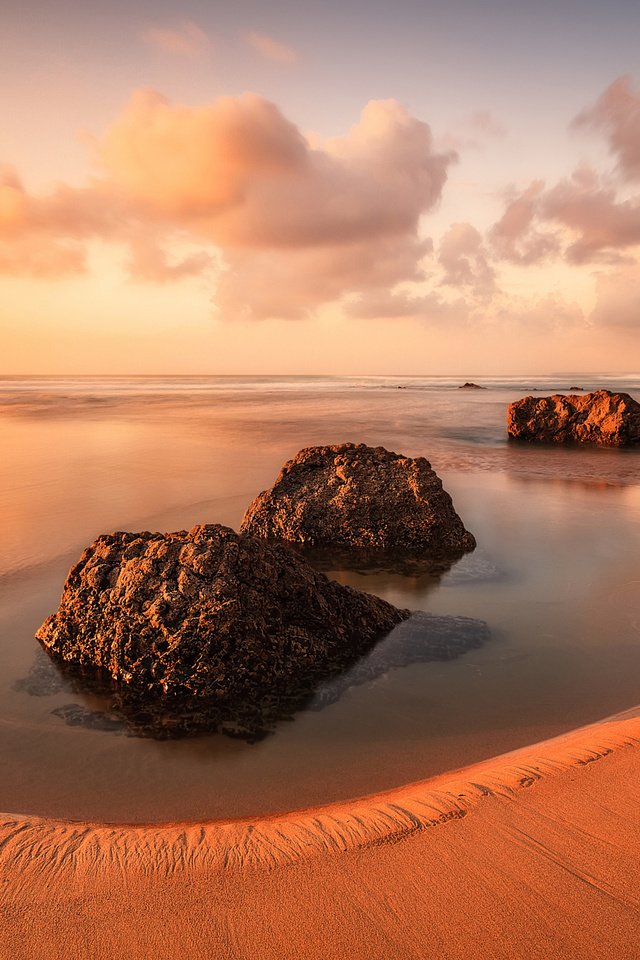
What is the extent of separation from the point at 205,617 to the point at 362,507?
10.9 feet

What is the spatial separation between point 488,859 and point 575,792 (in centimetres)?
65

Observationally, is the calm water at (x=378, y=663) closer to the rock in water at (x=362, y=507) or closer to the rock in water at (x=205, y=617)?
the rock in water at (x=205, y=617)

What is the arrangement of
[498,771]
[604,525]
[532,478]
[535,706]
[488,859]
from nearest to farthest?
[488,859], [498,771], [535,706], [604,525], [532,478]

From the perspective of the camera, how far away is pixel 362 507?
22.5 ft

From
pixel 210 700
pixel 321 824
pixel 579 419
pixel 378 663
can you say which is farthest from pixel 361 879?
pixel 579 419

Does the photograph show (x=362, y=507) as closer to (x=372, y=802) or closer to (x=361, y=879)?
(x=372, y=802)

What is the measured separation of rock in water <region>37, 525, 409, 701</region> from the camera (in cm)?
375

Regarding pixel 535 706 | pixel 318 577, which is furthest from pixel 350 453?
pixel 535 706

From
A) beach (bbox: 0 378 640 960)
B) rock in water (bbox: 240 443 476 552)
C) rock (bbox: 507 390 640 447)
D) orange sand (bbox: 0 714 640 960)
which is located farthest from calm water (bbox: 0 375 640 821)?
rock (bbox: 507 390 640 447)

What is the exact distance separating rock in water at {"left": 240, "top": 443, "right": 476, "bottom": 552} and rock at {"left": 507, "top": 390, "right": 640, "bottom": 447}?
12946 mm

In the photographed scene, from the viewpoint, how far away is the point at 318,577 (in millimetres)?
4539

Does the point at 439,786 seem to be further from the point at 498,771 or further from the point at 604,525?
the point at 604,525

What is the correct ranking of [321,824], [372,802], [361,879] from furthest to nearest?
[372,802], [321,824], [361,879]

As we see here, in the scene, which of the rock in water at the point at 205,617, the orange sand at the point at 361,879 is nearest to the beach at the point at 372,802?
the orange sand at the point at 361,879
